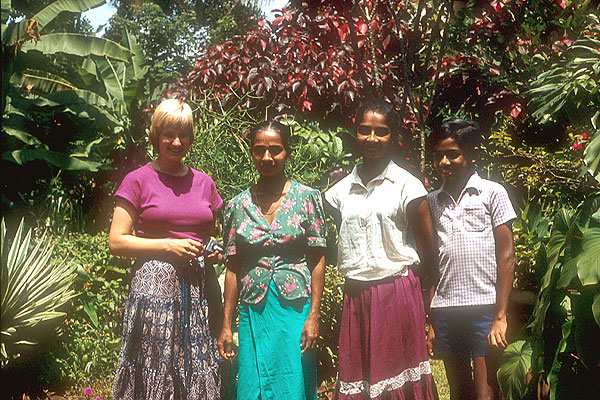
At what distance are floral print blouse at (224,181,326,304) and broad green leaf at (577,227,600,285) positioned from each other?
1.20 m

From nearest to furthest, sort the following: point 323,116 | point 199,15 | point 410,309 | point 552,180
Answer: point 410,309, point 552,180, point 323,116, point 199,15

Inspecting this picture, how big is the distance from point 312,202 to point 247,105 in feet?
5.87

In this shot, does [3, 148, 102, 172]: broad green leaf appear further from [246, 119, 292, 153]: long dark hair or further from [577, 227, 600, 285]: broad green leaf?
[577, 227, 600, 285]: broad green leaf

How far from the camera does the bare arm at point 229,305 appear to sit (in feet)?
9.64

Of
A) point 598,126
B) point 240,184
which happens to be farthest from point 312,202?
point 598,126

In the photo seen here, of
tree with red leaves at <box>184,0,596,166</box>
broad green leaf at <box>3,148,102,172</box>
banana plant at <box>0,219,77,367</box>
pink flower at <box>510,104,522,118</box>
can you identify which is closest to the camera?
banana plant at <box>0,219,77,367</box>

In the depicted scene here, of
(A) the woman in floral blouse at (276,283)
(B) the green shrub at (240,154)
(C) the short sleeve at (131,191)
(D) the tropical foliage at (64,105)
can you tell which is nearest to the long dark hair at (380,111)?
(A) the woman in floral blouse at (276,283)

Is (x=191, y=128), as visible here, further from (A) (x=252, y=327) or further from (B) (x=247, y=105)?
(B) (x=247, y=105)

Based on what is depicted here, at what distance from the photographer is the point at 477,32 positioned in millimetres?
A: 4535

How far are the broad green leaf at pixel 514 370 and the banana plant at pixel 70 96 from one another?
4.18 meters

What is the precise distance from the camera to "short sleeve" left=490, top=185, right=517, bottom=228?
114 inches

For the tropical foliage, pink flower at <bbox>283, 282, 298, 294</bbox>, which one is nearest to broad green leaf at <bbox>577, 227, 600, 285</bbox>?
pink flower at <bbox>283, 282, 298, 294</bbox>

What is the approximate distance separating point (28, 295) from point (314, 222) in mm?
2528

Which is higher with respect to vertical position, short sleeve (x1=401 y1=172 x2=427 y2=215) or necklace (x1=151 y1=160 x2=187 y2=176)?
necklace (x1=151 y1=160 x2=187 y2=176)
